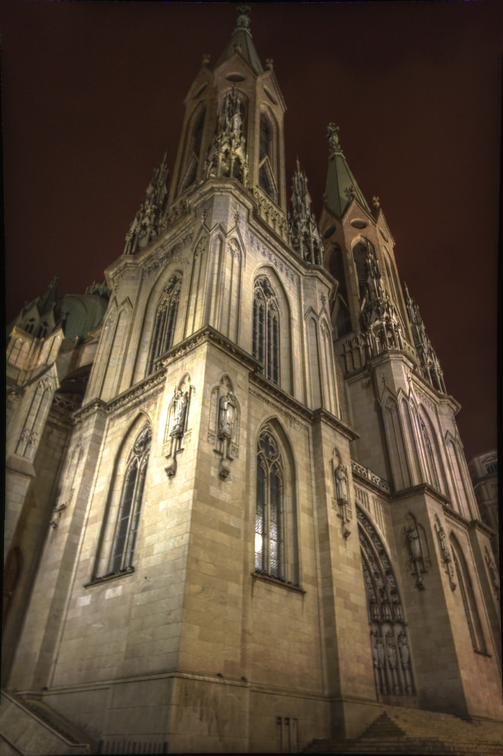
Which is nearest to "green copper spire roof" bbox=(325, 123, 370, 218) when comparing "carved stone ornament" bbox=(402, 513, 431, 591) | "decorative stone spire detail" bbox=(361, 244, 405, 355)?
"decorative stone spire detail" bbox=(361, 244, 405, 355)

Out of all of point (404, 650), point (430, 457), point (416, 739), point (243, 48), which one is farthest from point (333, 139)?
point (416, 739)

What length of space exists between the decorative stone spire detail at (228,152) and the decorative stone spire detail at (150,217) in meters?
3.97

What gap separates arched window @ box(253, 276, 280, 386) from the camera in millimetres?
19109

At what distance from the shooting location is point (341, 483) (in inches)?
682

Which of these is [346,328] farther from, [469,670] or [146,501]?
[146,501]

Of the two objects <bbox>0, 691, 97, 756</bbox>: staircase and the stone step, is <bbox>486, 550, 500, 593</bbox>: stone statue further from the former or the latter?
<bbox>0, 691, 97, 756</bbox>: staircase

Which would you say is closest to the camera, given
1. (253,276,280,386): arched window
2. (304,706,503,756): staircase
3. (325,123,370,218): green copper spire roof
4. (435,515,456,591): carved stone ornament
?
(304,706,503,756): staircase

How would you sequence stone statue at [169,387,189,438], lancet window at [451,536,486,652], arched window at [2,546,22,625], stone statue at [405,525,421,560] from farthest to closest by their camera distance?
lancet window at [451,536,486,652] < stone statue at [405,525,421,560] < arched window at [2,546,22,625] < stone statue at [169,387,189,438]

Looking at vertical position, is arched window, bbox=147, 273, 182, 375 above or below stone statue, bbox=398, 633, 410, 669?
above

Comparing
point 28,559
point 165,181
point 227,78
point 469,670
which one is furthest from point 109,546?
point 227,78

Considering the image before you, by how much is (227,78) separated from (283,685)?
3114 centimetres

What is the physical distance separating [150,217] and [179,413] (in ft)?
48.1

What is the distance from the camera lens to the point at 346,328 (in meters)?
31.9

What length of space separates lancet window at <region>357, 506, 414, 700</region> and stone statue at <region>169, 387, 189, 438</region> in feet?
31.6
